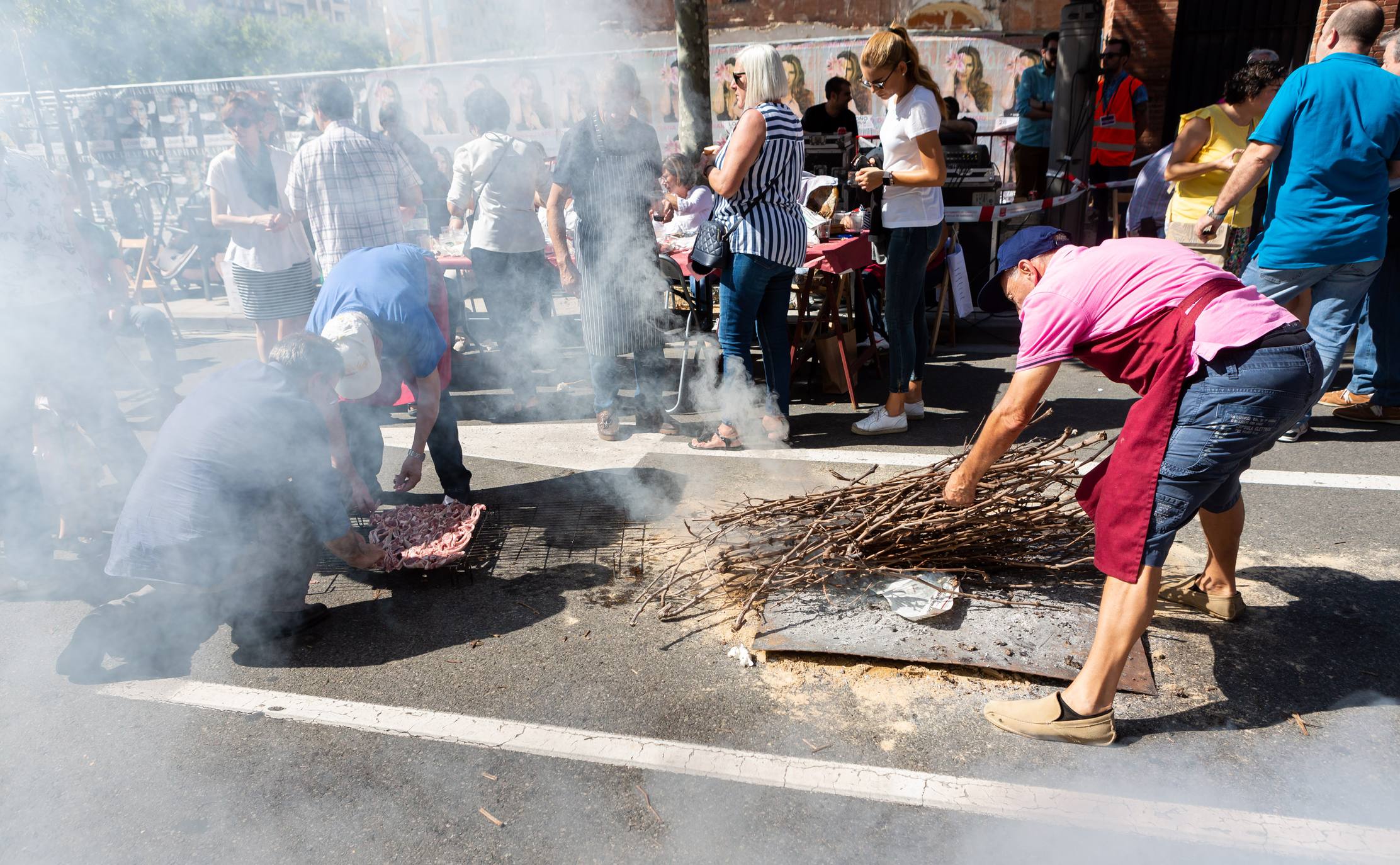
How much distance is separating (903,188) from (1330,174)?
6.24 ft

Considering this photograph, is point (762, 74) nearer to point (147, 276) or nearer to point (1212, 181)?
point (1212, 181)

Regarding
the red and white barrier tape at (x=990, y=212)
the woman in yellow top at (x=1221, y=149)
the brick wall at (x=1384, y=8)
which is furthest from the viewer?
the brick wall at (x=1384, y=8)

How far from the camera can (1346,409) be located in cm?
463

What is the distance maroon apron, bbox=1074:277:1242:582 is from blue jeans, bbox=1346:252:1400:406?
310 cm

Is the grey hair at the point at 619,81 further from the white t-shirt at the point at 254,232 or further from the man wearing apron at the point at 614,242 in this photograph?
the white t-shirt at the point at 254,232

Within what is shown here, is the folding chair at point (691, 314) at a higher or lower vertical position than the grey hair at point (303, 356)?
lower

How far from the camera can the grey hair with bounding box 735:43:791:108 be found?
396cm

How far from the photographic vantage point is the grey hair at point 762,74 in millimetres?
3957

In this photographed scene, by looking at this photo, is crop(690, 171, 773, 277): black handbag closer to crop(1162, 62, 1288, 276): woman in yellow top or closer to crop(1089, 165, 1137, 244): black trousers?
crop(1162, 62, 1288, 276): woman in yellow top

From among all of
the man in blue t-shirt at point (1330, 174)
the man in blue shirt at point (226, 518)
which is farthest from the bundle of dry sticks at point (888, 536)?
the man in blue t-shirt at point (1330, 174)

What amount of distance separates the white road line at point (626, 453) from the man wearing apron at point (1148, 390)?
201cm

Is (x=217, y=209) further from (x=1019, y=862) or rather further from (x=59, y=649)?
(x=1019, y=862)

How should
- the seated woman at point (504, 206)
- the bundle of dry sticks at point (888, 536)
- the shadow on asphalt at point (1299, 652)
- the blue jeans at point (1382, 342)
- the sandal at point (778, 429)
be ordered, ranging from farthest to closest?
the seated woman at point (504, 206)
the sandal at point (778, 429)
the blue jeans at point (1382, 342)
the bundle of dry sticks at point (888, 536)
the shadow on asphalt at point (1299, 652)

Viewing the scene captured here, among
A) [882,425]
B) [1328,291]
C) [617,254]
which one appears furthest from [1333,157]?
[617,254]
